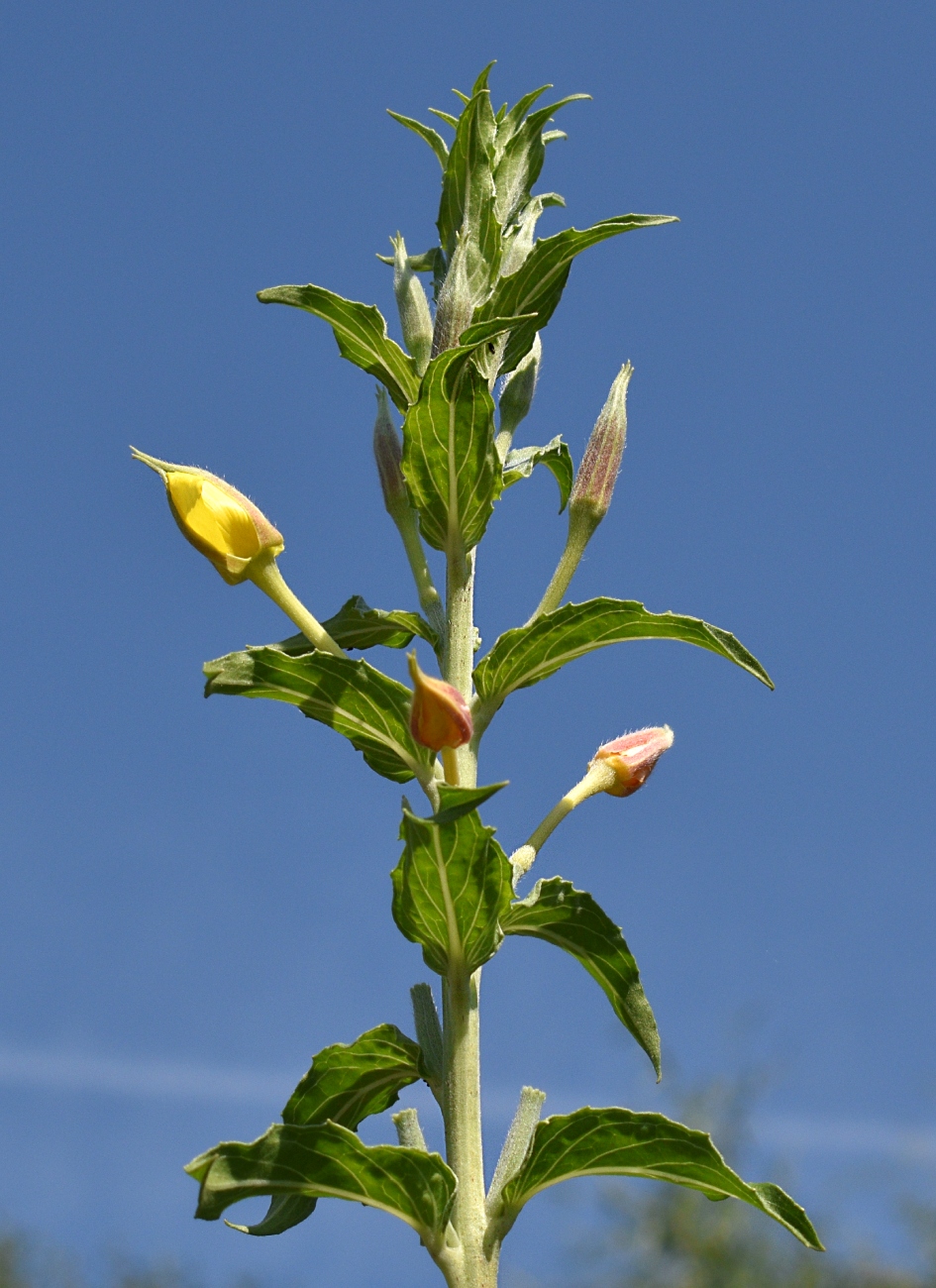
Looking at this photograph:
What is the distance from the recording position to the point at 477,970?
8.86 ft

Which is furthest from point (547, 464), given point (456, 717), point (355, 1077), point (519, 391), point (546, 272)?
point (355, 1077)

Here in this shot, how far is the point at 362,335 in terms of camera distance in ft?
9.89

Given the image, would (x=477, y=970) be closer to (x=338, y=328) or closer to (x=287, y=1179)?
(x=287, y=1179)

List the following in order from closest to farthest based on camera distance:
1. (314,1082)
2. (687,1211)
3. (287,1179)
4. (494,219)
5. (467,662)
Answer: (287,1179) → (314,1082) → (467,662) → (494,219) → (687,1211)

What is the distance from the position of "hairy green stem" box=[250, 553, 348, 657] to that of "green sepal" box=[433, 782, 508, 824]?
1.89 ft

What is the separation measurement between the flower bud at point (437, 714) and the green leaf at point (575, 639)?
1.17 feet

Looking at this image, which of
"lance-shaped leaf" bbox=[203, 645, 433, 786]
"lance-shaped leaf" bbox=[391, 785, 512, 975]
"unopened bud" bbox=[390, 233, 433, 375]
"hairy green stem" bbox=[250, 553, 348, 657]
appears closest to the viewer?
"lance-shaped leaf" bbox=[391, 785, 512, 975]

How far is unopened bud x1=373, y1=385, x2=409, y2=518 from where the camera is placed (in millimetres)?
3154

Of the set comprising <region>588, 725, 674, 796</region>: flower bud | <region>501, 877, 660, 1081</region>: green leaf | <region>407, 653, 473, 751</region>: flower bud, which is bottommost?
<region>501, 877, 660, 1081</region>: green leaf

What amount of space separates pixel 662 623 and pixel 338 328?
1.03m

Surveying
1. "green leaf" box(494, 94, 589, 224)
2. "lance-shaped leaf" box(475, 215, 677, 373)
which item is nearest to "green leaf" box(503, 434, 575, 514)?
"lance-shaped leaf" box(475, 215, 677, 373)

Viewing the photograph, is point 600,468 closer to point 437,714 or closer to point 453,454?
point 453,454

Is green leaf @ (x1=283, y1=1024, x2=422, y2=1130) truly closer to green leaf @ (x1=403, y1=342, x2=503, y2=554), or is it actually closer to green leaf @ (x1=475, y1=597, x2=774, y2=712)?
green leaf @ (x1=475, y1=597, x2=774, y2=712)

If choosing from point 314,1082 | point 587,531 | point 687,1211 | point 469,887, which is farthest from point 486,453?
point 687,1211
